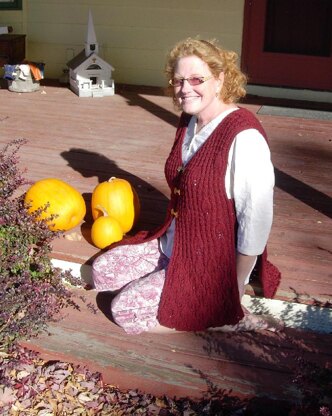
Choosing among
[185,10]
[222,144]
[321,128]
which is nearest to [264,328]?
[222,144]

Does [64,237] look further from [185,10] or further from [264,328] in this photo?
[185,10]

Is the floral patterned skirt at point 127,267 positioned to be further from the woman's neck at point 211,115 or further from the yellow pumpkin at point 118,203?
the woman's neck at point 211,115

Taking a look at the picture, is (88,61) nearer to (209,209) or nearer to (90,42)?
(90,42)

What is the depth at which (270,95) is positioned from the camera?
22.4 feet

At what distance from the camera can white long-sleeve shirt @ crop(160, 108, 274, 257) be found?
2.16 meters

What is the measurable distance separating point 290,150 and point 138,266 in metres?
2.40

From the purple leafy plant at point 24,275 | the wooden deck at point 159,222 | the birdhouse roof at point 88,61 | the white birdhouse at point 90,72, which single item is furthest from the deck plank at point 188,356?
the birdhouse roof at point 88,61

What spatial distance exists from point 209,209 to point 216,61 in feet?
2.00

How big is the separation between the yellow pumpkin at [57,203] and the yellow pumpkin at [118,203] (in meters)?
0.10

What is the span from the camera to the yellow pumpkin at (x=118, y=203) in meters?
3.13

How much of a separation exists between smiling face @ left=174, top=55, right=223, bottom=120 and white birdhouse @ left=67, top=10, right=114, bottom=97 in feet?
14.9

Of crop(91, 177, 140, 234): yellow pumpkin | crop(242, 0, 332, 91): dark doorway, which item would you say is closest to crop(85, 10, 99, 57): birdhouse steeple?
crop(242, 0, 332, 91): dark doorway

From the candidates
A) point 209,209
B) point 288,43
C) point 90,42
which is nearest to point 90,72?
point 90,42

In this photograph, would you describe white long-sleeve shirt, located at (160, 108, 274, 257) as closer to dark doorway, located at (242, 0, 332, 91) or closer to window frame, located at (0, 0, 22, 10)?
dark doorway, located at (242, 0, 332, 91)
